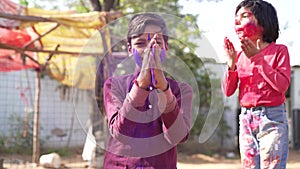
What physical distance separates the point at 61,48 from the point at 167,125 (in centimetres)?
525

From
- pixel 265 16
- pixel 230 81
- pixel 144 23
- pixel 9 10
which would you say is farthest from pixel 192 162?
pixel 144 23

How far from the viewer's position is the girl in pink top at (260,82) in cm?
183

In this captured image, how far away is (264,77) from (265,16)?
0.28 m

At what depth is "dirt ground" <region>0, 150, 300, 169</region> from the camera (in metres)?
7.42

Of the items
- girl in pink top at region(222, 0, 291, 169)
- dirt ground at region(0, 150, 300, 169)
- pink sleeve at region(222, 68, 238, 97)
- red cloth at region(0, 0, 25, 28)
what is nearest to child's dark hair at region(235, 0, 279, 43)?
girl in pink top at region(222, 0, 291, 169)

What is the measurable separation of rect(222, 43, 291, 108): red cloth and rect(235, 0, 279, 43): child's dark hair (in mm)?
51

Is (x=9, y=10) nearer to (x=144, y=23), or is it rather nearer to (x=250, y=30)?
(x=250, y=30)

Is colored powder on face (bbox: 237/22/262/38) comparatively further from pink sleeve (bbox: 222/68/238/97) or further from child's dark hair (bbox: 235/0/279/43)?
pink sleeve (bbox: 222/68/238/97)

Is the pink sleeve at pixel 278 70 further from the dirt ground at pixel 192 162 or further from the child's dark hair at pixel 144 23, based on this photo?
the dirt ground at pixel 192 162

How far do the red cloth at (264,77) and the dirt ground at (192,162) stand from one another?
18.1ft

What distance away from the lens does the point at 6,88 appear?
29.6 feet

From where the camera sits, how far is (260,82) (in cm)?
191

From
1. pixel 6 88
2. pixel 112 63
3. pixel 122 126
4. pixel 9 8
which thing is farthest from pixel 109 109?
pixel 6 88

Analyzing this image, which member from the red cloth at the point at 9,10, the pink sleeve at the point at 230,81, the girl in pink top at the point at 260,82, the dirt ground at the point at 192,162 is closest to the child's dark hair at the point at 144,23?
the girl in pink top at the point at 260,82
